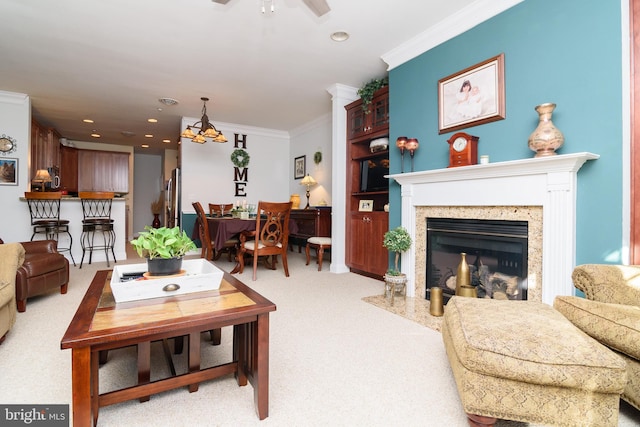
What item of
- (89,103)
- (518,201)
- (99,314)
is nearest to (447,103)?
(518,201)

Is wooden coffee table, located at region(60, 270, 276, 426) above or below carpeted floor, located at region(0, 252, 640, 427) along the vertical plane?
above

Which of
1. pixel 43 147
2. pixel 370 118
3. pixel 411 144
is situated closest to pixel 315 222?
pixel 370 118

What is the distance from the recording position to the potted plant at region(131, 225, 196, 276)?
4.98ft

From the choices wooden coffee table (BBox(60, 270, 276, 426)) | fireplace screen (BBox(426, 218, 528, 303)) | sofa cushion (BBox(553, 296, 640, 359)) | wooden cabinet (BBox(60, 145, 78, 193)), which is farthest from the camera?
wooden cabinet (BBox(60, 145, 78, 193))

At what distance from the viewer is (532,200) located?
2346 mm

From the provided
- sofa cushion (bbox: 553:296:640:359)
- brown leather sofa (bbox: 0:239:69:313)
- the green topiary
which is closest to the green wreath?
brown leather sofa (bbox: 0:239:69:313)

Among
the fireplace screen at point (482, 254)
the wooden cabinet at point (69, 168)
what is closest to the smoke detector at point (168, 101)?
the fireplace screen at point (482, 254)

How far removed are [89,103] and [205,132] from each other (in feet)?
7.41

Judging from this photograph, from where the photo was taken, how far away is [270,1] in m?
2.75

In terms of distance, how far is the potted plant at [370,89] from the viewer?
4.07 meters

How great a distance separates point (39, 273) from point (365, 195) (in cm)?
375

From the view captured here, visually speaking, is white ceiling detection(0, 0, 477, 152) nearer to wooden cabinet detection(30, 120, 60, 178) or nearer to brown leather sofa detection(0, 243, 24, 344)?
wooden cabinet detection(30, 120, 60, 178)

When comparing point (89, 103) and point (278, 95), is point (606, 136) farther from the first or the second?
point (89, 103)
